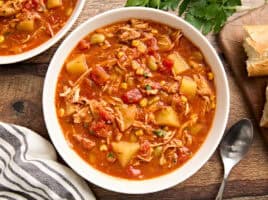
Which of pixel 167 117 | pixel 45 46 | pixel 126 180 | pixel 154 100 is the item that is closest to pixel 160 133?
pixel 167 117

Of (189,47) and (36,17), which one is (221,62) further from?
(36,17)

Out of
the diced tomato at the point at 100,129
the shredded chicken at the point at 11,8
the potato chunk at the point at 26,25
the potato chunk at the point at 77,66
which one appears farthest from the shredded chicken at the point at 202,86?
the shredded chicken at the point at 11,8

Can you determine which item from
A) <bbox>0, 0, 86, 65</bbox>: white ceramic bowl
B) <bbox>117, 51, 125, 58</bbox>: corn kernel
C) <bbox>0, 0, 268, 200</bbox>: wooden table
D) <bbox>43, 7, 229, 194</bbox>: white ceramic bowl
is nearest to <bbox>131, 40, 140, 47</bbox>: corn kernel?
<bbox>117, 51, 125, 58</bbox>: corn kernel

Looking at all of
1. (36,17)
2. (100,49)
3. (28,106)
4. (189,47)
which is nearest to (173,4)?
(189,47)

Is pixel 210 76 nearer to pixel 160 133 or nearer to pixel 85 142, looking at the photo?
pixel 160 133

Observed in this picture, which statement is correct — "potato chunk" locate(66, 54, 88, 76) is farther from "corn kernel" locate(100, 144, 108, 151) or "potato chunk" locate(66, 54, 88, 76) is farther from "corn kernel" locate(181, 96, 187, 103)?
"corn kernel" locate(181, 96, 187, 103)

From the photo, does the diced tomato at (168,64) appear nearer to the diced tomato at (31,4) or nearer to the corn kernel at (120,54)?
the corn kernel at (120,54)
